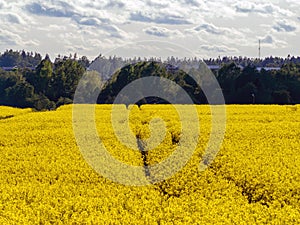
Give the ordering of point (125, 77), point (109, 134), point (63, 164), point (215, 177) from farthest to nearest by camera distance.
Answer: point (125, 77) < point (109, 134) < point (63, 164) < point (215, 177)

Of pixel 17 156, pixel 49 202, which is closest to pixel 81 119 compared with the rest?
pixel 17 156

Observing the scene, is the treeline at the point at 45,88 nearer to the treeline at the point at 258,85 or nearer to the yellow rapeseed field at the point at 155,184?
the treeline at the point at 258,85

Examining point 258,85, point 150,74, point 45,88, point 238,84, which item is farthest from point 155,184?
point 45,88

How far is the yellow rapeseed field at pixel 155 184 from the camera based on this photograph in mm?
10180

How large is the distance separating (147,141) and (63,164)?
15.5ft

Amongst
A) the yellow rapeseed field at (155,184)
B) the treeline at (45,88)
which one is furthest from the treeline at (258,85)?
the yellow rapeseed field at (155,184)

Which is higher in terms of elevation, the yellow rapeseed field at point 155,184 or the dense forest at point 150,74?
the dense forest at point 150,74

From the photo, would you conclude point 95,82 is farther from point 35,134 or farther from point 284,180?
point 284,180

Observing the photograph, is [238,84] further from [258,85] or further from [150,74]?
[150,74]

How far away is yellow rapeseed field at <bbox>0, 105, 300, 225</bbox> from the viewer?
10.2 m

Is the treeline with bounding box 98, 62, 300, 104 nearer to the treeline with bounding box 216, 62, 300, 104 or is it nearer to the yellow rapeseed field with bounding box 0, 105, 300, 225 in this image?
the treeline with bounding box 216, 62, 300, 104

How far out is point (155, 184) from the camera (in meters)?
13.4

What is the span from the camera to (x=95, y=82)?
77688mm

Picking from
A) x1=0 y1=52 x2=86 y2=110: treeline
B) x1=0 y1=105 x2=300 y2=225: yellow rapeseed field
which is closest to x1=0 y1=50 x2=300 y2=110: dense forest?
x1=0 y1=52 x2=86 y2=110: treeline
